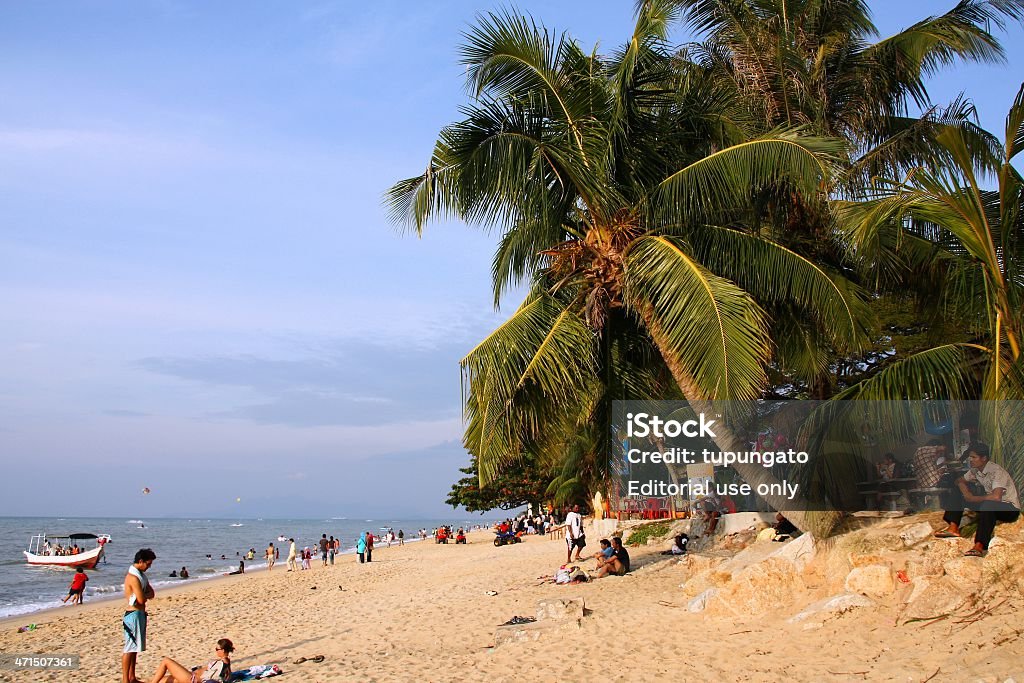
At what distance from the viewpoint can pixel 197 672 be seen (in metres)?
8.61

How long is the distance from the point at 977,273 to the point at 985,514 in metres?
2.46

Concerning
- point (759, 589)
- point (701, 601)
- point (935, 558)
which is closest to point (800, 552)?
point (759, 589)

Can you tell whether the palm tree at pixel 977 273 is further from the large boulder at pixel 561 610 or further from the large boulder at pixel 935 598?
the large boulder at pixel 561 610

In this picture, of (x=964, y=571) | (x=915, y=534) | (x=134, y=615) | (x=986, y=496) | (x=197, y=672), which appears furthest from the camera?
(x=915, y=534)

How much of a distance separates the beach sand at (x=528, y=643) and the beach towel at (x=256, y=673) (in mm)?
202

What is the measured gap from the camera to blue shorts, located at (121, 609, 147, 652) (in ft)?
26.5

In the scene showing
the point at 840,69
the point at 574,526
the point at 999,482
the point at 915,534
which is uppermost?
the point at 840,69

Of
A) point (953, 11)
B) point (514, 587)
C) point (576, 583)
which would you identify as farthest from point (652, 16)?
point (514, 587)

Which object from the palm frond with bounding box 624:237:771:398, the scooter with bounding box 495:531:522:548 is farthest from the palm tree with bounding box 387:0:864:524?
the scooter with bounding box 495:531:522:548

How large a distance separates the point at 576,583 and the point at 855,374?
6142mm

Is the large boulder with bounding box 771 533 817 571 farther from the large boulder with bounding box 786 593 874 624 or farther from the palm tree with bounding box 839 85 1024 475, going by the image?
the palm tree with bounding box 839 85 1024 475

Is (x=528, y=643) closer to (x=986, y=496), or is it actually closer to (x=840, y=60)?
(x=986, y=496)

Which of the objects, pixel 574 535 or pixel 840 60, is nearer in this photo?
pixel 840 60

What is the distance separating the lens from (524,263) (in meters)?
11.5
